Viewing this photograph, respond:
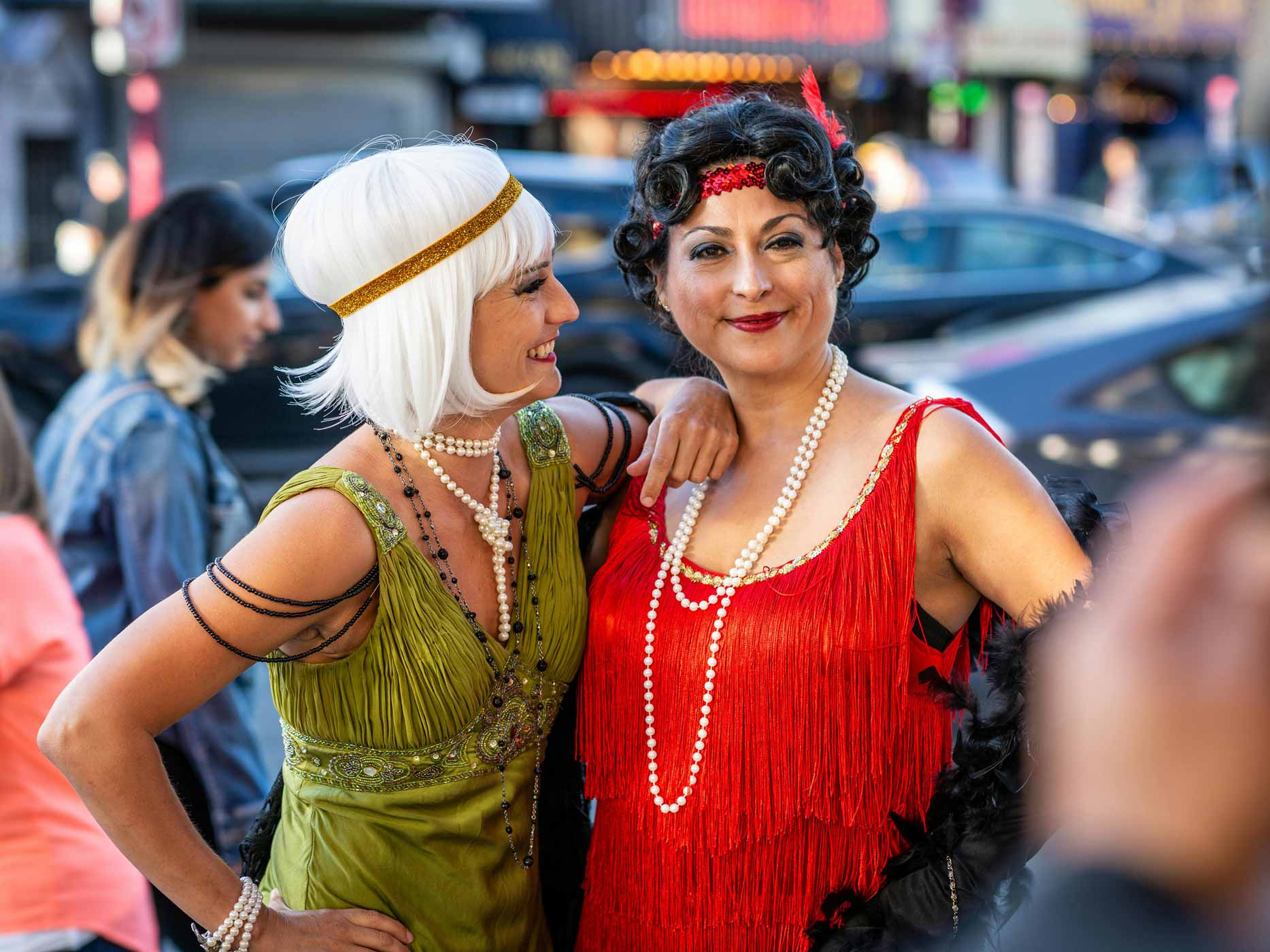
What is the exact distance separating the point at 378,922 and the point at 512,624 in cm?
50

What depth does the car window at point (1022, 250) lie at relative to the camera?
8.59m

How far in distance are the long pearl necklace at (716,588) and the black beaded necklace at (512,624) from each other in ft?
0.59

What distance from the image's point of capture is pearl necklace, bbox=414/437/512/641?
213cm

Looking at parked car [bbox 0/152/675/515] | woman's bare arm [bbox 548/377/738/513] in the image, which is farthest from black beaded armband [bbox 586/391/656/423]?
parked car [bbox 0/152/675/515]

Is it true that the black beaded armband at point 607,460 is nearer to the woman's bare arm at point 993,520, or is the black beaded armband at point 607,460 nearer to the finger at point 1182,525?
the woman's bare arm at point 993,520

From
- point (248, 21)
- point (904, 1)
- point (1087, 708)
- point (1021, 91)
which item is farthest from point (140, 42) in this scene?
point (1021, 91)

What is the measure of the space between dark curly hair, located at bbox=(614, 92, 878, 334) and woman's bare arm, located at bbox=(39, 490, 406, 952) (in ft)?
2.58

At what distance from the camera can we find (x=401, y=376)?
2.01 meters

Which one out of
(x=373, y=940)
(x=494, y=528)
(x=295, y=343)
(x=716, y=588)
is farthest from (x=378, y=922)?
(x=295, y=343)

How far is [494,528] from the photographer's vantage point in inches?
85.4

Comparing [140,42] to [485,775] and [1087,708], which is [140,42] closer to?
[485,775]

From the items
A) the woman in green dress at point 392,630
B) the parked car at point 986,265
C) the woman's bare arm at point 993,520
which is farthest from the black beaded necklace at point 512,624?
the parked car at point 986,265

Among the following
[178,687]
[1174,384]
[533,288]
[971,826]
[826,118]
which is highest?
[826,118]

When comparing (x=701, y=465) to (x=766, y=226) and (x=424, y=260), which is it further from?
(x=424, y=260)
